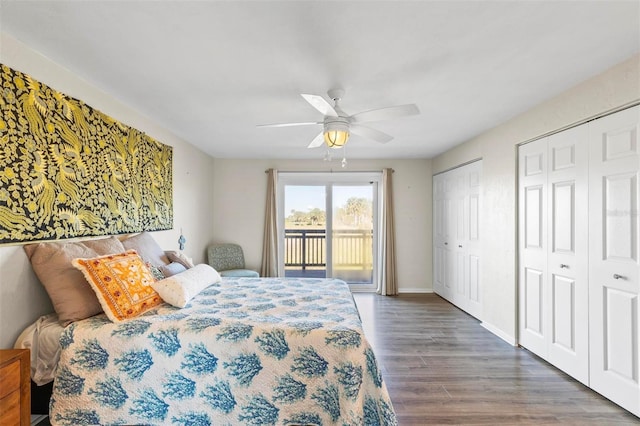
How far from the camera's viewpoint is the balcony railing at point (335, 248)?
595 cm

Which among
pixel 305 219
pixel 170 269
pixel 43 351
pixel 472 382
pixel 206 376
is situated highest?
pixel 305 219

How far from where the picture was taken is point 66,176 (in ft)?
7.39

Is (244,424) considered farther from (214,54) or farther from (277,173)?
(277,173)

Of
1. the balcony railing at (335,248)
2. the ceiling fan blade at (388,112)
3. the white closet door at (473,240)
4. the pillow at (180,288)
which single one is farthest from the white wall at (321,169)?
the ceiling fan blade at (388,112)

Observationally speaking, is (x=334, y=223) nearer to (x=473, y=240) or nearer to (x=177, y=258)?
(x=473, y=240)

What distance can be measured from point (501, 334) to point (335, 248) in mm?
2984

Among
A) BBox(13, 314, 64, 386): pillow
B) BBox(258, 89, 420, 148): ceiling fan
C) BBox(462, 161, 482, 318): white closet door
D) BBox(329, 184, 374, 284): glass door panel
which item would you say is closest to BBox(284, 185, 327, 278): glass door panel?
BBox(329, 184, 374, 284): glass door panel

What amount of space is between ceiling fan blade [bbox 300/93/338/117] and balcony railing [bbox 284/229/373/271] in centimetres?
359

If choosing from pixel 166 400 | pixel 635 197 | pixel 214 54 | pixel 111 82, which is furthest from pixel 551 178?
pixel 111 82

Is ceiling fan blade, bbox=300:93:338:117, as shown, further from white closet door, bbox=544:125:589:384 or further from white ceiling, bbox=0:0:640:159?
white closet door, bbox=544:125:589:384

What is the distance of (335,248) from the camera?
19.6 ft

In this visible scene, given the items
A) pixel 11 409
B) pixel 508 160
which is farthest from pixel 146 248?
pixel 508 160

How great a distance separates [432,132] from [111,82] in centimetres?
340

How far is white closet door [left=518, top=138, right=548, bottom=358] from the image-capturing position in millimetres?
3109
